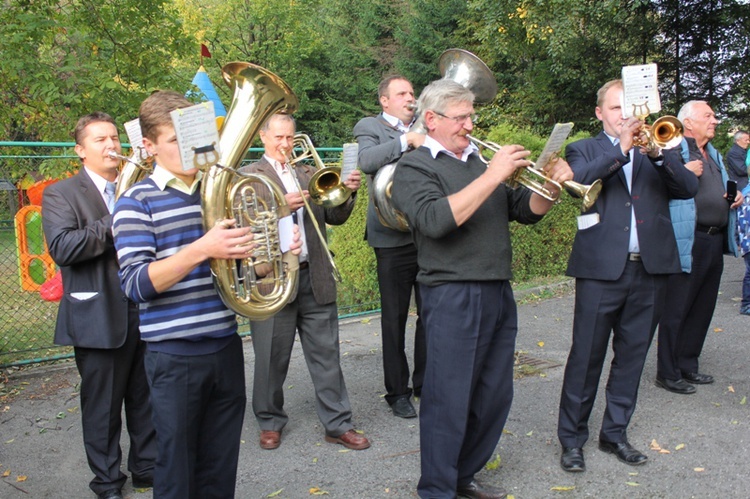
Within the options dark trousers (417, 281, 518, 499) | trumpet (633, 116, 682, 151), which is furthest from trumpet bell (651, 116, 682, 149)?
dark trousers (417, 281, 518, 499)

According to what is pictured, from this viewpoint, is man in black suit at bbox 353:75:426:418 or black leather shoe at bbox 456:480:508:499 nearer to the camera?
black leather shoe at bbox 456:480:508:499

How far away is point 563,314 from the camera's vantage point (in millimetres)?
7992

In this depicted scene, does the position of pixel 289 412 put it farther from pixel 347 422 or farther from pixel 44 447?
pixel 44 447

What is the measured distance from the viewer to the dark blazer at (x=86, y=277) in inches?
141

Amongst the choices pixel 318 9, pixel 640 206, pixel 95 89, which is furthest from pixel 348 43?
pixel 640 206

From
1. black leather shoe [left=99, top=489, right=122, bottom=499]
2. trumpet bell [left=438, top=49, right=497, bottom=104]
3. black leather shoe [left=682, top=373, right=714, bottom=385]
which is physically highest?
trumpet bell [left=438, top=49, right=497, bottom=104]

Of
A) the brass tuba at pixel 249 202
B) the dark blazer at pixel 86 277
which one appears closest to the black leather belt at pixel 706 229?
the brass tuba at pixel 249 202

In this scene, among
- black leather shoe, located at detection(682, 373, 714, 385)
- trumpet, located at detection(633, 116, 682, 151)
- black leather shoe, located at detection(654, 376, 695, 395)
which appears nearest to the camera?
trumpet, located at detection(633, 116, 682, 151)

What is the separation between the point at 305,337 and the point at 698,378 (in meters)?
3.17

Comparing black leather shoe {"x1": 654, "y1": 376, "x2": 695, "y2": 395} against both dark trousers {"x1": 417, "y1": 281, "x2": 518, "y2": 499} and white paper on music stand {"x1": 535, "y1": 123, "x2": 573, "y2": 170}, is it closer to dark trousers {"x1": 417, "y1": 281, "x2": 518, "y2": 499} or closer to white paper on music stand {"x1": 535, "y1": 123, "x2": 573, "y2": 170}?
dark trousers {"x1": 417, "y1": 281, "x2": 518, "y2": 499}

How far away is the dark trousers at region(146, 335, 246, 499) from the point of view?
2.68 metres

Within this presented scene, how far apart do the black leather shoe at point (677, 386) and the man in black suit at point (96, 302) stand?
383cm

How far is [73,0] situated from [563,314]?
5872 millimetres

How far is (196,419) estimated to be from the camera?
275 centimetres
